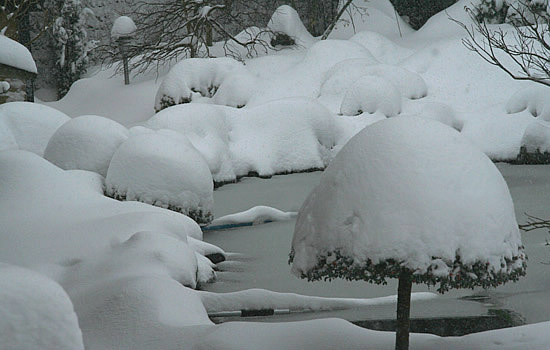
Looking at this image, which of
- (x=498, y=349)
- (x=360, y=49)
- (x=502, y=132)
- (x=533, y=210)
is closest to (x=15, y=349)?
(x=498, y=349)

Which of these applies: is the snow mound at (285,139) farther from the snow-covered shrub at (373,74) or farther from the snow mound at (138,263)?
the snow mound at (138,263)

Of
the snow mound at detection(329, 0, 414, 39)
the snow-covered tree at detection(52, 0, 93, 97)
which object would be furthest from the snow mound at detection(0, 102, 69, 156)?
the snow mound at detection(329, 0, 414, 39)

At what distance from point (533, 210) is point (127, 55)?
1193 centimetres

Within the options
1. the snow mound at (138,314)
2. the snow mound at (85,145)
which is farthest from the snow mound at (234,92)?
the snow mound at (138,314)

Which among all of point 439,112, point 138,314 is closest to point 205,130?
point 439,112

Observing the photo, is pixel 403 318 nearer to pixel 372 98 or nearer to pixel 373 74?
pixel 372 98

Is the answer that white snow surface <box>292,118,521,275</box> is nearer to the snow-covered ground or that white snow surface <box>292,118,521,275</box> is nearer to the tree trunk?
the snow-covered ground

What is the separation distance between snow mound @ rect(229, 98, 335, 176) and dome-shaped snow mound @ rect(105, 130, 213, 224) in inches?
174

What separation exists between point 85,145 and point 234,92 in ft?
23.2

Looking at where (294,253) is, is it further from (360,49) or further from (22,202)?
(360,49)

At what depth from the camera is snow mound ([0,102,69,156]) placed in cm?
957

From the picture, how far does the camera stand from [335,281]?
603 centimetres

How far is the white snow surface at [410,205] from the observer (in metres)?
2.70

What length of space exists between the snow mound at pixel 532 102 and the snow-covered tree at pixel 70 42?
12.4m
